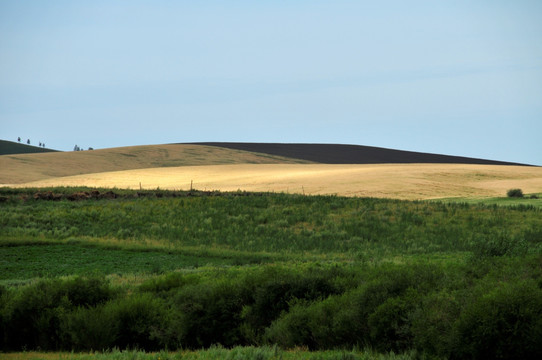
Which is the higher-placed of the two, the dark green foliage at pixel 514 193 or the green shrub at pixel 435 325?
the dark green foliage at pixel 514 193

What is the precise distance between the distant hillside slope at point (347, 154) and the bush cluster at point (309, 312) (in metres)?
94.3

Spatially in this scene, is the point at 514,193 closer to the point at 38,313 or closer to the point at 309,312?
the point at 309,312

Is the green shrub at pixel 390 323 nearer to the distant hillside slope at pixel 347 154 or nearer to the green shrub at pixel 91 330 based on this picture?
the green shrub at pixel 91 330

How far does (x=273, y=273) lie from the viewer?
19250 millimetres

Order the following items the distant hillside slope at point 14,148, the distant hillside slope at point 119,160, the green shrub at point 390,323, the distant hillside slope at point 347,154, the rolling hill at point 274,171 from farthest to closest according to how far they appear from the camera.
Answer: the distant hillside slope at point 14,148
the distant hillside slope at point 347,154
the distant hillside slope at point 119,160
the rolling hill at point 274,171
the green shrub at point 390,323

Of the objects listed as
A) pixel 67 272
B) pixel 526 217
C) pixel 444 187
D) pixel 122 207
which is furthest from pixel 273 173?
pixel 67 272

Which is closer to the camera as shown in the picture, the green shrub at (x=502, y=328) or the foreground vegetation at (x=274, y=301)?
the green shrub at (x=502, y=328)

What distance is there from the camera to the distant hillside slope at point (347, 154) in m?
116

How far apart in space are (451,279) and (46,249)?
81.8ft

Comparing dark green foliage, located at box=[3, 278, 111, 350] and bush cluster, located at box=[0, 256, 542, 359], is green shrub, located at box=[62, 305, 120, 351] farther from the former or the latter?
dark green foliage, located at box=[3, 278, 111, 350]

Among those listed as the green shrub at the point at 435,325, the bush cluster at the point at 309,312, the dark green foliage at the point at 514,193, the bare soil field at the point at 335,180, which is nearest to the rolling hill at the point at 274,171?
the bare soil field at the point at 335,180

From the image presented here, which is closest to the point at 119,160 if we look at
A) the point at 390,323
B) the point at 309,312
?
the point at 309,312

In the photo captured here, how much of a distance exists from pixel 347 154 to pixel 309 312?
109265 mm

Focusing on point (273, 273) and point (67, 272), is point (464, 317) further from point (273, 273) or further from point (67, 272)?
point (67, 272)
